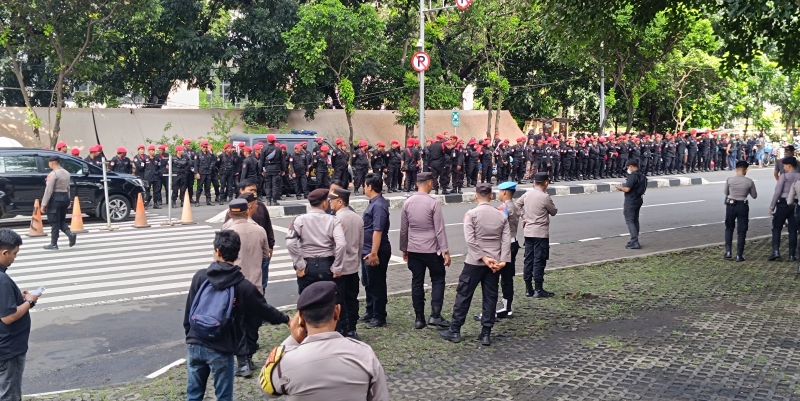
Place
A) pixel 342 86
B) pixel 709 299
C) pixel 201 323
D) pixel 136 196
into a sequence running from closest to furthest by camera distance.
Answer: pixel 201 323 < pixel 709 299 < pixel 136 196 < pixel 342 86

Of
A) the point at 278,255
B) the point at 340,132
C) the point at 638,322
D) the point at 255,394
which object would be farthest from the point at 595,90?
the point at 255,394

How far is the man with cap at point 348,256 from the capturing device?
7523 mm

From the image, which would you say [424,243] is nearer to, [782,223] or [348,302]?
[348,302]

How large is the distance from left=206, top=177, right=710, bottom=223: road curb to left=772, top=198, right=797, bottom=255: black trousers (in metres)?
4.56

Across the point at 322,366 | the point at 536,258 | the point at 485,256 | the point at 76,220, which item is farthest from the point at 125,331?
the point at 76,220

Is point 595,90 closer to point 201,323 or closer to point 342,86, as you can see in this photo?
point 342,86

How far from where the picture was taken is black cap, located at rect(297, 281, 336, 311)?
3393mm

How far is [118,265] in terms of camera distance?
482 inches

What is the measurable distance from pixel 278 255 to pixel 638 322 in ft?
22.4

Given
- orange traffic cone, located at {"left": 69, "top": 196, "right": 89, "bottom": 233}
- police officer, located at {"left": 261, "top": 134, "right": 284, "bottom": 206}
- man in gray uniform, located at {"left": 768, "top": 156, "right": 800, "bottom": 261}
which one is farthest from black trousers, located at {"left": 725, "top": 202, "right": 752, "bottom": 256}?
orange traffic cone, located at {"left": 69, "top": 196, "right": 89, "bottom": 233}

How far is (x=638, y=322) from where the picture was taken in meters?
8.50

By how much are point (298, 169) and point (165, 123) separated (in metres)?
8.31

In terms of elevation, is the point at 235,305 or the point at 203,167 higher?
the point at 203,167

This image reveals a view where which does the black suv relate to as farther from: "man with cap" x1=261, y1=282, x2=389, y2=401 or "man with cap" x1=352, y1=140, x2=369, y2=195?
"man with cap" x1=261, y1=282, x2=389, y2=401
